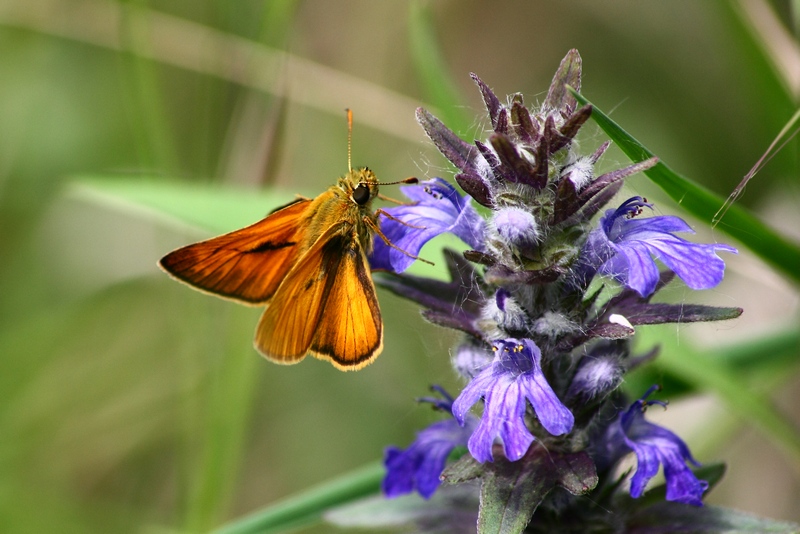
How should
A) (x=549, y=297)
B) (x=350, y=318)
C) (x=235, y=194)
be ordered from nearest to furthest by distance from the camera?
(x=549, y=297)
(x=350, y=318)
(x=235, y=194)

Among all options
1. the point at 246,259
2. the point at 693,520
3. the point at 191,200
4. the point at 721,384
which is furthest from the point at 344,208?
the point at 721,384

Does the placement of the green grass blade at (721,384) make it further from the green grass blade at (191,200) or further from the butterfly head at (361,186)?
the green grass blade at (191,200)

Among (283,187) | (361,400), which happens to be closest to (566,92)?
(283,187)

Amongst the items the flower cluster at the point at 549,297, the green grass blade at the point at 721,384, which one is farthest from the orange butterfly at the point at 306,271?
the green grass blade at the point at 721,384

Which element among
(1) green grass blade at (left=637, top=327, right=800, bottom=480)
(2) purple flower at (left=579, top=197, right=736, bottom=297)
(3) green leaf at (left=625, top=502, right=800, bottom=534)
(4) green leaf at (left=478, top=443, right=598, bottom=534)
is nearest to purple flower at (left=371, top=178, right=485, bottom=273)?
(2) purple flower at (left=579, top=197, right=736, bottom=297)

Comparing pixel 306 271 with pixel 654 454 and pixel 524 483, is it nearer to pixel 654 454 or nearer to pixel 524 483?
pixel 524 483

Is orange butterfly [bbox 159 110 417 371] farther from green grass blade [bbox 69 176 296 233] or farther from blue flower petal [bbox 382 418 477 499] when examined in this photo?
green grass blade [bbox 69 176 296 233]

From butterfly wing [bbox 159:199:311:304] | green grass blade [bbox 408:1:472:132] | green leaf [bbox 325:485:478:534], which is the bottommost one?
green leaf [bbox 325:485:478:534]

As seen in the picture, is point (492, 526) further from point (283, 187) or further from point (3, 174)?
point (3, 174)
